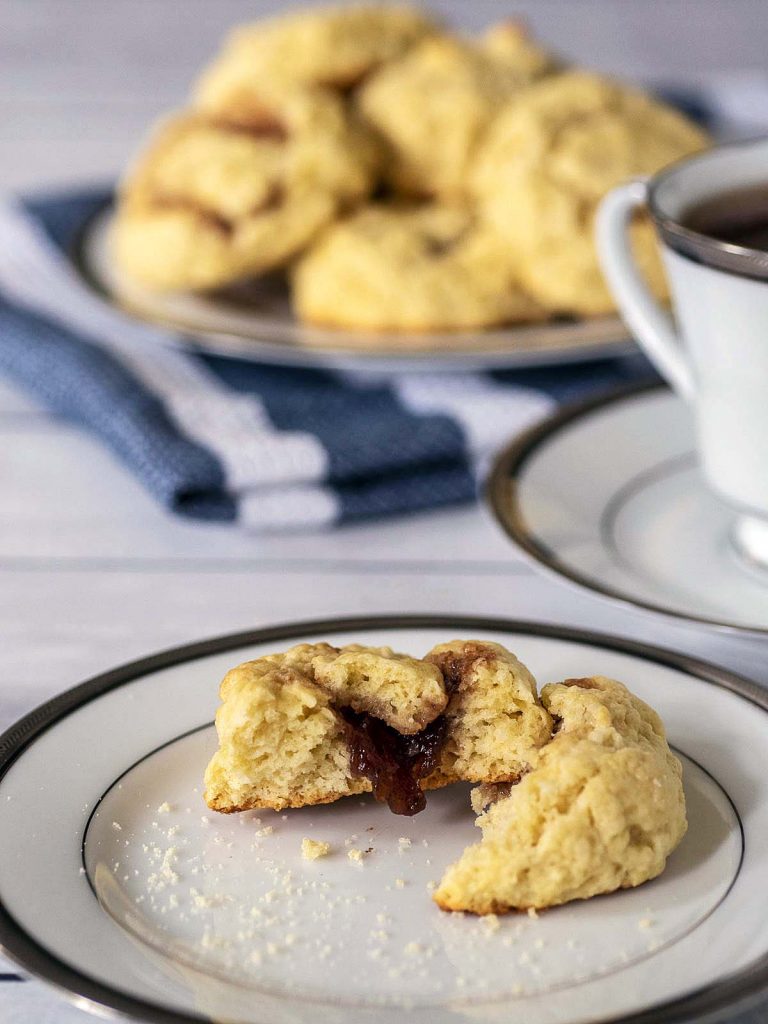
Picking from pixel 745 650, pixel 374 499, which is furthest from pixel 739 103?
pixel 745 650

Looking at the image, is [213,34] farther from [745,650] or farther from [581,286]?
[745,650]

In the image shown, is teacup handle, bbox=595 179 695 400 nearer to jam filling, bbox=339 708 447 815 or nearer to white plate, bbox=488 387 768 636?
white plate, bbox=488 387 768 636

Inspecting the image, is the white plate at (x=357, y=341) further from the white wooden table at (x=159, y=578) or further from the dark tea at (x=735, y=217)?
the dark tea at (x=735, y=217)

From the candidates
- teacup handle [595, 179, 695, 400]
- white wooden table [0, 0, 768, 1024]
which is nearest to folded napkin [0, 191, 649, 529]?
white wooden table [0, 0, 768, 1024]

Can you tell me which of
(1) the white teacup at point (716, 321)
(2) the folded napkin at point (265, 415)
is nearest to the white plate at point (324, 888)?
(1) the white teacup at point (716, 321)

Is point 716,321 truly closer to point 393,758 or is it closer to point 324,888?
point 393,758
